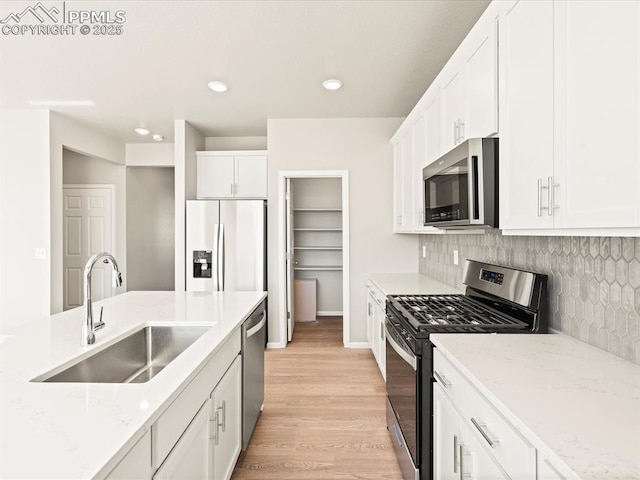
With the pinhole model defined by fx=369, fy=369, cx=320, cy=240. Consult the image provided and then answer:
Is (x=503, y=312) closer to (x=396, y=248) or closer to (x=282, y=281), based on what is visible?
(x=396, y=248)

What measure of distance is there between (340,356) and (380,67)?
9.43 ft

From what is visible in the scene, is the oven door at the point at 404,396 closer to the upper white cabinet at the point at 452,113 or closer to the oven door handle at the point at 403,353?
the oven door handle at the point at 403,353

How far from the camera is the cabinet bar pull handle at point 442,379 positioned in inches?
56.8

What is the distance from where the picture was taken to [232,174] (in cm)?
473

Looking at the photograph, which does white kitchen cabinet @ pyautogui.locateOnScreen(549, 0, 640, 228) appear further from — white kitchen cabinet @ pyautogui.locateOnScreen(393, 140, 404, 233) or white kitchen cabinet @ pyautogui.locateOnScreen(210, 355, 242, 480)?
white kitchen cabinet @ pyautogui.locateOnScreen(393, 140, 404, 233)

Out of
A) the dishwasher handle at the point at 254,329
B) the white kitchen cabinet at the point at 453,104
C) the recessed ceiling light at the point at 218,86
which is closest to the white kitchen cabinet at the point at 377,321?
the dishwasher handle at the point at 254,329

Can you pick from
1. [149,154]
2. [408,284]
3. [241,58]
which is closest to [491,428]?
[408,284]

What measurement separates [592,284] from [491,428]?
2.66ft

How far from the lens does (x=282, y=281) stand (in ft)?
14.2

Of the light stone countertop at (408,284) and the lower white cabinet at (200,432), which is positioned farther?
the light stone countertop at (408,284)

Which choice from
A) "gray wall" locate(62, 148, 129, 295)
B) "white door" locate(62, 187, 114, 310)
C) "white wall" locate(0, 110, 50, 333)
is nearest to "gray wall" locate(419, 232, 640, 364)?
"white wall" locate(0, 110, 50, 333)

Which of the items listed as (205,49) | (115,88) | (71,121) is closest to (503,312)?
(205,49)

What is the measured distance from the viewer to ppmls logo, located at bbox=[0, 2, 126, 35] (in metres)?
2.24

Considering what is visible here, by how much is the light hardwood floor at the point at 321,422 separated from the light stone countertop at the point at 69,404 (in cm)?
99
